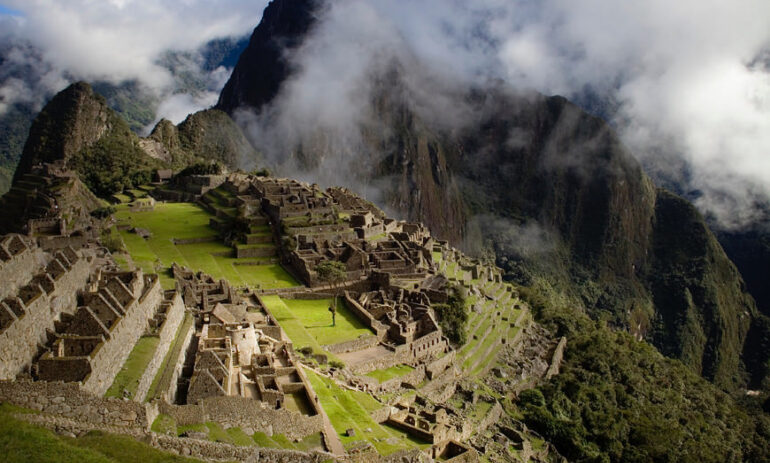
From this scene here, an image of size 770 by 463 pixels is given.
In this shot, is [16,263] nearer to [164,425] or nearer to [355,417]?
[164,425]

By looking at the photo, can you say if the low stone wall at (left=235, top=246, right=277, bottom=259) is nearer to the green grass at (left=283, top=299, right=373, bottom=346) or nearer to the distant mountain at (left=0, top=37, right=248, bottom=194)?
the green grass at (left=283, top=299, right=373, bottom=346)

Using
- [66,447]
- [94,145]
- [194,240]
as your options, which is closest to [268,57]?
[94,145]

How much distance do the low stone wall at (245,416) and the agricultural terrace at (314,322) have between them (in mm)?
9978

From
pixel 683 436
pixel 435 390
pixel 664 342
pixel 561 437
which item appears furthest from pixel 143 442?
pixel 664 342

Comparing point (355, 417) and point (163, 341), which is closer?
point (163, 341)

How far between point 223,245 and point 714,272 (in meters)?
154

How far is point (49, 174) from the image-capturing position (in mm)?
57562

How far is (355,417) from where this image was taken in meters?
24.6

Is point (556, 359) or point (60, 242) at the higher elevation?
point (556, 359)

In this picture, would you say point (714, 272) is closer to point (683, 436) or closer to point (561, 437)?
point (683, 436)

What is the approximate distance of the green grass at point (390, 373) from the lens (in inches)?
1256

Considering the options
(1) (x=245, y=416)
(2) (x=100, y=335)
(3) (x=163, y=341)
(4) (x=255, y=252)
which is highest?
(4) (x=255, y=252)

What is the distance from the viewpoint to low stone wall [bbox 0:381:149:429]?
14.5 metres

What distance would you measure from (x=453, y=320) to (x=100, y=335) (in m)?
25.3
